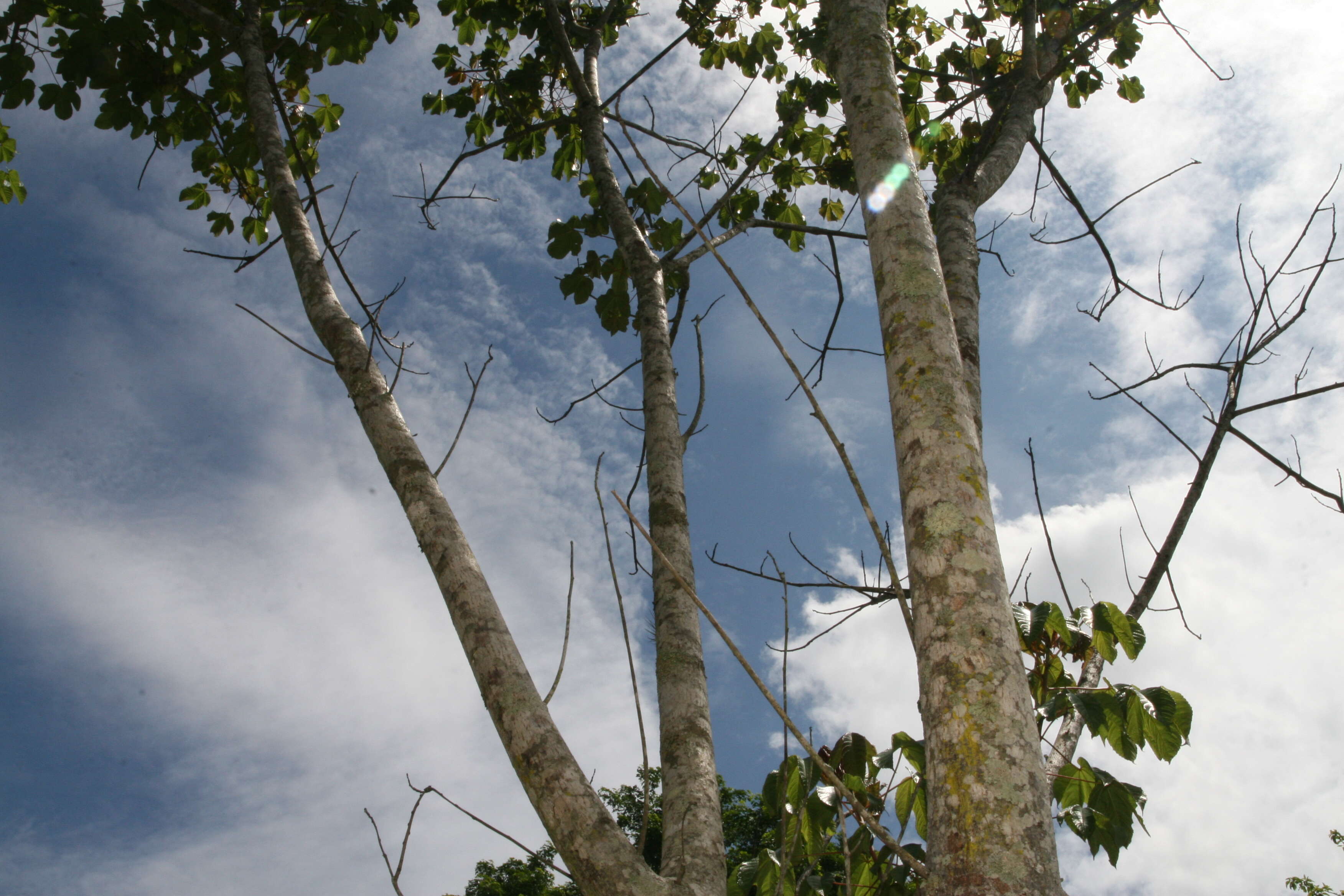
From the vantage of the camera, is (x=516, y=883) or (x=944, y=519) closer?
(x=944, y=519)

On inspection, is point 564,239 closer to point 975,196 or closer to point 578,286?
point 578,286

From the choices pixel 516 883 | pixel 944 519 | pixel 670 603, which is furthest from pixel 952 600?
pixel 516 883

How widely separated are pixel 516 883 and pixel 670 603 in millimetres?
19220

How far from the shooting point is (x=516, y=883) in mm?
17969

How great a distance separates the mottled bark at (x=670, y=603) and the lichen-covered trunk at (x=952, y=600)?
0.56m

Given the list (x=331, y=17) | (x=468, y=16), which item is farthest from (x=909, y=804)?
(x=468, y=16)

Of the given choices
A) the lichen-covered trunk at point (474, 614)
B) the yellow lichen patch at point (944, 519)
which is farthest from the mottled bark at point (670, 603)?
the yellow lichen patch at point (944, 519)

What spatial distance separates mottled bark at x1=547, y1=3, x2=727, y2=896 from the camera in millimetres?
1407

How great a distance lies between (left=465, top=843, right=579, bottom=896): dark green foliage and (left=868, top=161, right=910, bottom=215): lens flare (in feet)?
61.3

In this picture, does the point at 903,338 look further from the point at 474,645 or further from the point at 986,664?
the point at 474,645

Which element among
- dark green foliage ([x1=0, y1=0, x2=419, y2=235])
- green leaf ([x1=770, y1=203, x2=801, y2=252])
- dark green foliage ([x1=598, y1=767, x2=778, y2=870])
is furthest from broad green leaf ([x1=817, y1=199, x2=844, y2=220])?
dark green foliage ([x1=598, y1=767, x2=778, y2=870])

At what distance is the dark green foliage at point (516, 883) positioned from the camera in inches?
694

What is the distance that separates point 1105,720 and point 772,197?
362 centimetres

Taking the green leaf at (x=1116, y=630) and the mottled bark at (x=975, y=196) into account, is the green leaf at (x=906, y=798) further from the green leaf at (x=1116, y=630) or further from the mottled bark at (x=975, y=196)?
the mottled bark at (x=975, y=196)
